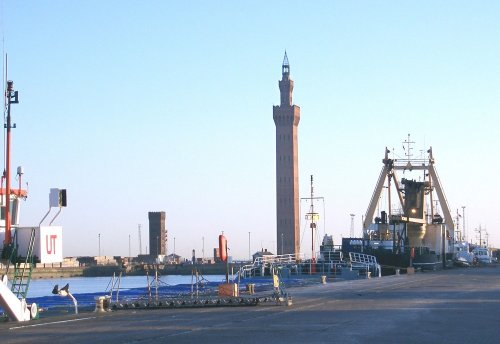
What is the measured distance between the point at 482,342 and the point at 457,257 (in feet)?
333

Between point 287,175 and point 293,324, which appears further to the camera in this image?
point 287,175

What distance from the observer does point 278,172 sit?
16188cm

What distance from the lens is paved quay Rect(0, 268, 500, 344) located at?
2064cm

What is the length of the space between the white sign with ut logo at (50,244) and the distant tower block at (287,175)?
124m

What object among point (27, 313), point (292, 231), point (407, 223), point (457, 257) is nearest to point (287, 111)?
point (292, 231)

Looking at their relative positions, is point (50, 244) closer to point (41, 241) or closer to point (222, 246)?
point (41, 241)

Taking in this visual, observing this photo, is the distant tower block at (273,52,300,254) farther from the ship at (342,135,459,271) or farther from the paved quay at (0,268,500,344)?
the paved quay at (0,268,500,344)

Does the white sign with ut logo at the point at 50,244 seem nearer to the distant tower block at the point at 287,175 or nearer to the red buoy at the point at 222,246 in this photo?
the red buoy at the point at 222,246

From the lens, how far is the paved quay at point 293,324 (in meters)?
20.6

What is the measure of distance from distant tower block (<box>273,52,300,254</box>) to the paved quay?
120765 millimetres

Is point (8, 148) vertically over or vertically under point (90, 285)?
over

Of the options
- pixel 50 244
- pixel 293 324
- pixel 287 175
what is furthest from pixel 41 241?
pixel 287 175

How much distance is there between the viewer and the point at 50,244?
28.0m

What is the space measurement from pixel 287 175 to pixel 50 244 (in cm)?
13374
